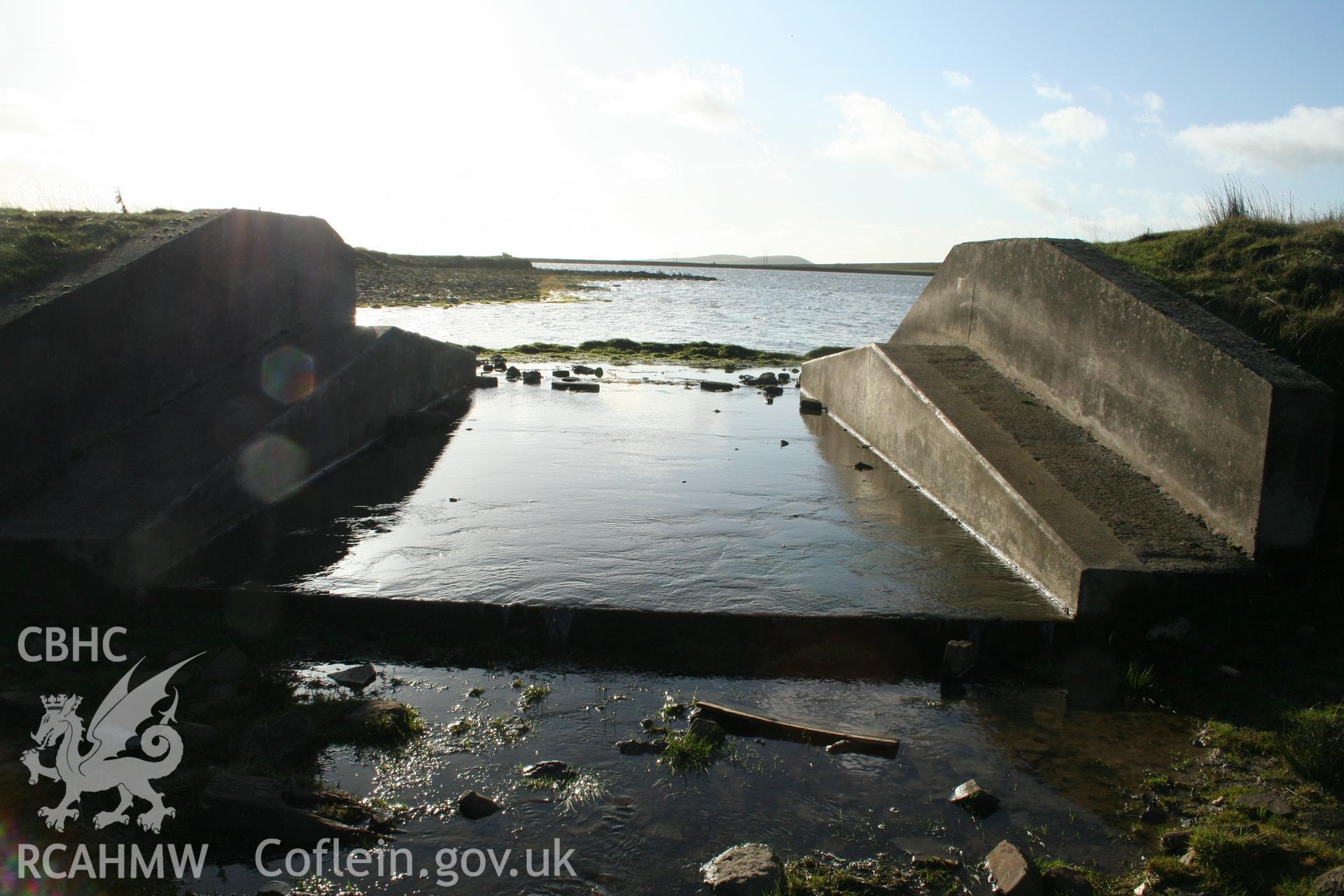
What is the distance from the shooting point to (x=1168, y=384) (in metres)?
6.89

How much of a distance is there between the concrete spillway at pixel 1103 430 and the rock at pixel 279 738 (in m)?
4.29

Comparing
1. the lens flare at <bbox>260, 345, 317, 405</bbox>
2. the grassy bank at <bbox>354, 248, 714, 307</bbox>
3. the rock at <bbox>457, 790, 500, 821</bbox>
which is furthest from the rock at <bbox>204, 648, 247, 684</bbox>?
the grassy bank at <bbox>354, 248, 714, 307</bbox>

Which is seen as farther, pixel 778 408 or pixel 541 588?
pixel 778 408

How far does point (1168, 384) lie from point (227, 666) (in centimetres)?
632

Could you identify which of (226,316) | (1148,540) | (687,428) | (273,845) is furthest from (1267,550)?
(226,316)

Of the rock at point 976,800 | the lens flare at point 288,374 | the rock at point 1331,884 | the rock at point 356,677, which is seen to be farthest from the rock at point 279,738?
the lens flare at point 288,374

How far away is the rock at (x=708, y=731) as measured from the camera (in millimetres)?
4438

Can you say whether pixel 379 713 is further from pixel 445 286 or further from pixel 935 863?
pixel 445 286

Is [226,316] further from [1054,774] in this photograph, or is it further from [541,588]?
[1054,774]

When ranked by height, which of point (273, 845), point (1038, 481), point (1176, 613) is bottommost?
point (273, 845)

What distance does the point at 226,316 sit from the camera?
8.91m

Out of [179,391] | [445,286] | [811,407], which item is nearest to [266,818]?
[179,391]

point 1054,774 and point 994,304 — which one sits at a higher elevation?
point 994,304

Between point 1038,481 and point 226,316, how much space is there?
717 cm
